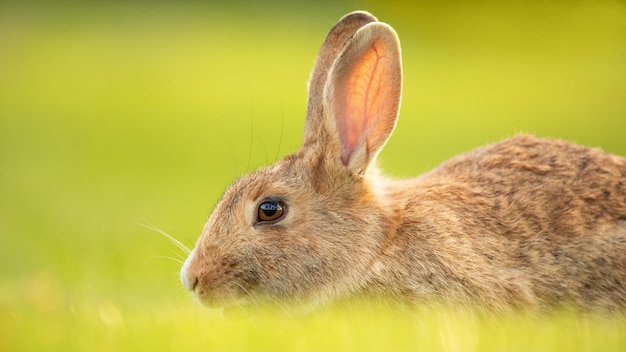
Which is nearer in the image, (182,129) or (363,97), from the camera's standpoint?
(363,97)

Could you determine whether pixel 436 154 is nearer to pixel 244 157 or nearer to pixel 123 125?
pixel 244 157

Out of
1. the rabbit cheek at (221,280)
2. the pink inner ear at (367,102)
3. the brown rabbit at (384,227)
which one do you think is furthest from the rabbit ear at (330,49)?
the rabbit cheek at (221,280)

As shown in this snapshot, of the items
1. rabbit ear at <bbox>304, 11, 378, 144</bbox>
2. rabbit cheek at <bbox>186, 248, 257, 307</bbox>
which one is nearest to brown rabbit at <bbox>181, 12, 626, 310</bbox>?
rabbit cheek at <bbox>186, 248, 257, 307</bbox>

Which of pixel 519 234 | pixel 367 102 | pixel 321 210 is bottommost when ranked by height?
pixel 321 210

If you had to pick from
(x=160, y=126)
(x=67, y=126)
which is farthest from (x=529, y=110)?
(x=67, y=126)

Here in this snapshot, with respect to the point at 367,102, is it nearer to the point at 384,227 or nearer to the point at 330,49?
the point at 384,227

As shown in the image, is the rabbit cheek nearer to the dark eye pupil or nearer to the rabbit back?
the dark eye pupil

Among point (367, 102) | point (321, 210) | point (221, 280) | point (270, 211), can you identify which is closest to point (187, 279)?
point (221, 280)

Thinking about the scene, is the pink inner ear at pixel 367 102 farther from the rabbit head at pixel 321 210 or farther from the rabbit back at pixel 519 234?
the rabbit back at pixel 519 234
